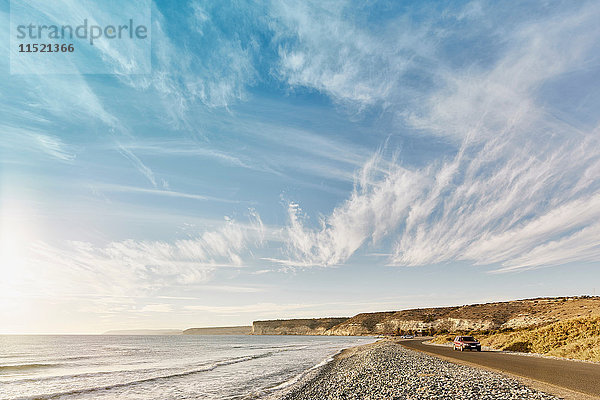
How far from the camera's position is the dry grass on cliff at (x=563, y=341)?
102ft

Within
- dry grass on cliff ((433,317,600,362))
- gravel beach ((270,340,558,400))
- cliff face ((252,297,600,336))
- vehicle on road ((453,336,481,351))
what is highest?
gravel beach ((270,340,558,400))

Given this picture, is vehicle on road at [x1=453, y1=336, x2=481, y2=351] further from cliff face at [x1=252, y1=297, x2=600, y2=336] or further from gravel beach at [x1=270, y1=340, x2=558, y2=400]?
cliff face at [x1=252, y1=297, x2=600, y2=336]

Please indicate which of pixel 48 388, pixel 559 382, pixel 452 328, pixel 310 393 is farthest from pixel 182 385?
pixel 452 328

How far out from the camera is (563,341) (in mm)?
36844

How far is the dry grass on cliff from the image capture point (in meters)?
31.0

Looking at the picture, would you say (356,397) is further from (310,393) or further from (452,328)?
(452,328)

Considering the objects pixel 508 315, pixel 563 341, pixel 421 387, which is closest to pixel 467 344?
pixel 563 341

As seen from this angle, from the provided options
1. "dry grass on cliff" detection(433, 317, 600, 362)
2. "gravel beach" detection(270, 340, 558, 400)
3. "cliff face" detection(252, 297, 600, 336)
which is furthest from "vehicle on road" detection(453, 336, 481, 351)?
"cliff face" detection(252, 297, 600, 336)

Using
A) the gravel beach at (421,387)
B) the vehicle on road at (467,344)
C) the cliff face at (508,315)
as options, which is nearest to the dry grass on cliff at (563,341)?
the vehicle on road at (467,344)

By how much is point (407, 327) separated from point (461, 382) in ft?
625

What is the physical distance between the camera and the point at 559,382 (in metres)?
18.7

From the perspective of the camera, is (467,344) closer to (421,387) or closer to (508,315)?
(421,387)

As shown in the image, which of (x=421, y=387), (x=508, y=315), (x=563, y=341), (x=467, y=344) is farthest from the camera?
(x=508, y=315)

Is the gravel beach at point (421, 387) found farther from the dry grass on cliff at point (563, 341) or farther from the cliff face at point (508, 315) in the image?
the cliff face at point (508, 315)
